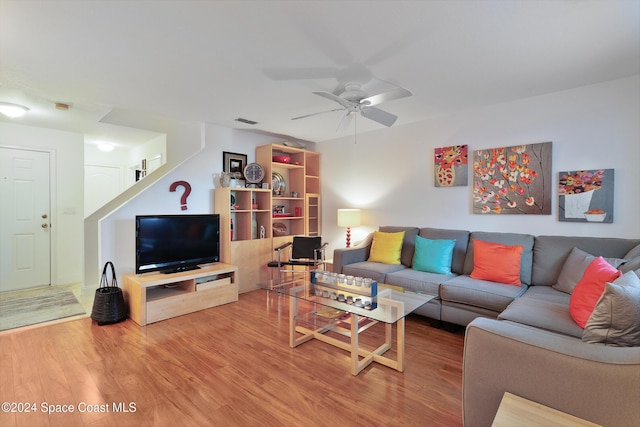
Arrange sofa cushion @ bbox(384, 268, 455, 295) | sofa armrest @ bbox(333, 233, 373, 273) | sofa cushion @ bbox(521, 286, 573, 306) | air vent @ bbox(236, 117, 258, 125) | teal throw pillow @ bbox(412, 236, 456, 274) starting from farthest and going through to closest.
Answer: air vent @ bbox(236, 117, 258, 125)
sofa armrest @ bbox(333, 233, 373, 273)
teal throw pillow @ bbox(412, 236, 456, 274)
sofa cushion @ bbox(384, 268, 455, 295)
sofa cushion @ bbox(521, 286, 573, 306)

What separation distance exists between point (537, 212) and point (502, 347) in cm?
242

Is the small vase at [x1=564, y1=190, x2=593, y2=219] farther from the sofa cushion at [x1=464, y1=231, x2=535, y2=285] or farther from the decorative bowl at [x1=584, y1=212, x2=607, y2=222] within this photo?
the sofa cushion at [x1=464, y1=231, x2=535, y2=285]

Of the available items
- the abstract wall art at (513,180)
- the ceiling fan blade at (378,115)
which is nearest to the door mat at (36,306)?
the ceiling fan blade at (378,115)

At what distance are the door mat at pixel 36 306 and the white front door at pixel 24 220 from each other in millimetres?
242

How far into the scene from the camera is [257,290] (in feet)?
14.2

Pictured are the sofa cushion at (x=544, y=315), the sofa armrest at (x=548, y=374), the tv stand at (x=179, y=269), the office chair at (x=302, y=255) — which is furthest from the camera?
the office chair at (x=302, y=255)

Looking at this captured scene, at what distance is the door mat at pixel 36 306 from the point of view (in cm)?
312

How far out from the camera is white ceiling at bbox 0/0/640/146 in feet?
5.58

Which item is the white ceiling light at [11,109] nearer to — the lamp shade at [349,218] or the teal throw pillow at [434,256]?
the lamp shade at [349,218]

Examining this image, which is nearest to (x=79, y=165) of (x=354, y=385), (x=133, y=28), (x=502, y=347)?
(x=133, y=28)

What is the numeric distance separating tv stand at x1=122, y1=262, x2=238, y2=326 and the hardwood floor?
0.25m

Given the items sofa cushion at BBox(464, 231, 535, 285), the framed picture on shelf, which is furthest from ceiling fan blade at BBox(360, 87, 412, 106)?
the framed picture on shelf

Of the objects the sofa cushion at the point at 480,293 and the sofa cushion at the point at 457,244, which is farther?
the sofa cushion at the point at 457,244

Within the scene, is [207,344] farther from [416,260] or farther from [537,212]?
[537,212]
